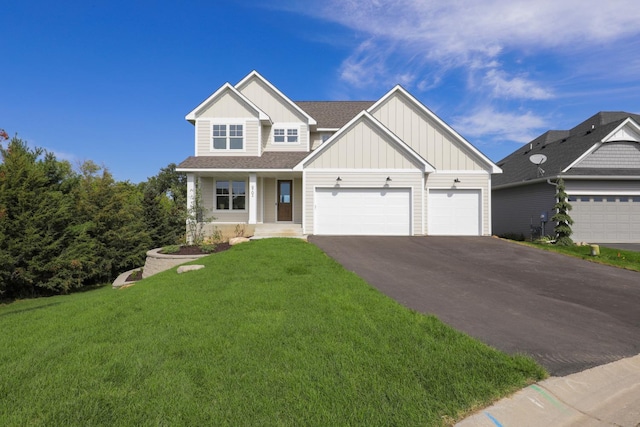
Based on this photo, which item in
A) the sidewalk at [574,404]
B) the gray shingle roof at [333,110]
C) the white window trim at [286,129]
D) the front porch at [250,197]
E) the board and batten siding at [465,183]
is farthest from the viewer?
the gray shingle roof at [333,110]

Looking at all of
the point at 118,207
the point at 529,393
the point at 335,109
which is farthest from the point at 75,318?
the point at 335,109

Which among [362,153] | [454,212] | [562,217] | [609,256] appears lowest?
[609,256]

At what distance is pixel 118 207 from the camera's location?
19531 mm

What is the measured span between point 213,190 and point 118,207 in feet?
20.7

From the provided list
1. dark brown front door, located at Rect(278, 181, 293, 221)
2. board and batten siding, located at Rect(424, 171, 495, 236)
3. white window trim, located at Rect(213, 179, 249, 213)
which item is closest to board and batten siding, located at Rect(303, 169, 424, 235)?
board and batten siding, located at Rect(424, 171, 495, 236)

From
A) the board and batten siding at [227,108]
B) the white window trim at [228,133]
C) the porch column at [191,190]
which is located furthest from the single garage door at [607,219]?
the porch column at [191,190]

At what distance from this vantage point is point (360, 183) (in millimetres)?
15219

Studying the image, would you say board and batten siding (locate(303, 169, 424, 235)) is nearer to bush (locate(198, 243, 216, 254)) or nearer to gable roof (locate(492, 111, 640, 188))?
bush (locate(198, 243, 216, 254))

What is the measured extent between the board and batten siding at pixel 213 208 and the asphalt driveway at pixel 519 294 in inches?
256

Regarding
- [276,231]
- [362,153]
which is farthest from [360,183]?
[276,231]

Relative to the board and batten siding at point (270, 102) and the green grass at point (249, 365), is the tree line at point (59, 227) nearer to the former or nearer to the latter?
the board and batten siding at point (270, 102)

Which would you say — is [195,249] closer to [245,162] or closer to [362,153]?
[245,162]

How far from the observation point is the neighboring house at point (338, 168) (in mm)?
15211

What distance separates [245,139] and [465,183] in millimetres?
11193
